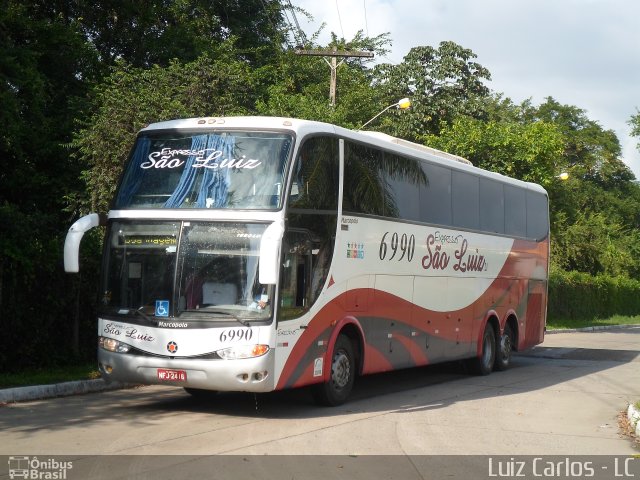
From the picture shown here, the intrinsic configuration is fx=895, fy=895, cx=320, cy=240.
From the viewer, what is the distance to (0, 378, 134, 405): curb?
39.7 ft

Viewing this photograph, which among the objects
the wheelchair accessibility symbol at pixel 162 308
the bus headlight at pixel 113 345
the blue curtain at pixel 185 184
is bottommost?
the bus headlight at pixel 113 345

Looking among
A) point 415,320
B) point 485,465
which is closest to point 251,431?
point 485,465

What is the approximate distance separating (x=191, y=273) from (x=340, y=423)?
2634 millimetres

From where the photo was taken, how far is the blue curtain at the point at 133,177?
11.8 m

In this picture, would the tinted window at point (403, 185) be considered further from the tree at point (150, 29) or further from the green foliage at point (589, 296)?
the green foliage at point (589, 296)

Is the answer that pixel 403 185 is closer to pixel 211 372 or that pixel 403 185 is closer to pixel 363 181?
pixel 363 181

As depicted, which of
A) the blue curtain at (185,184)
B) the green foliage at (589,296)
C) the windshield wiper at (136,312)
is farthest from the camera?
the green foliage at (589,296)

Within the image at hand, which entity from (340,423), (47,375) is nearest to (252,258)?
(340,423)

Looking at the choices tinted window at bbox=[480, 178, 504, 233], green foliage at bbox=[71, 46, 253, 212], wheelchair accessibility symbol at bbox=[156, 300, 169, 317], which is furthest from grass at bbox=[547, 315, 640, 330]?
wheelchair accessibility symbol at bbox=[156, 300, 169, 317]

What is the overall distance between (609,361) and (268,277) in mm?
14765

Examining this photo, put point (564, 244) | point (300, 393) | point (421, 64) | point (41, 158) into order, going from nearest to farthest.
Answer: point (300, 393), point (41, 158), point (421, 64), point (564, 244)

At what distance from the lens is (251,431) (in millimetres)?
10398

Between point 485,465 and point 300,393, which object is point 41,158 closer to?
point 300,393

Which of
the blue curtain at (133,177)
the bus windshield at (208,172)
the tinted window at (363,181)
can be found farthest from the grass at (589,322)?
the blue curtain at (133,177)
